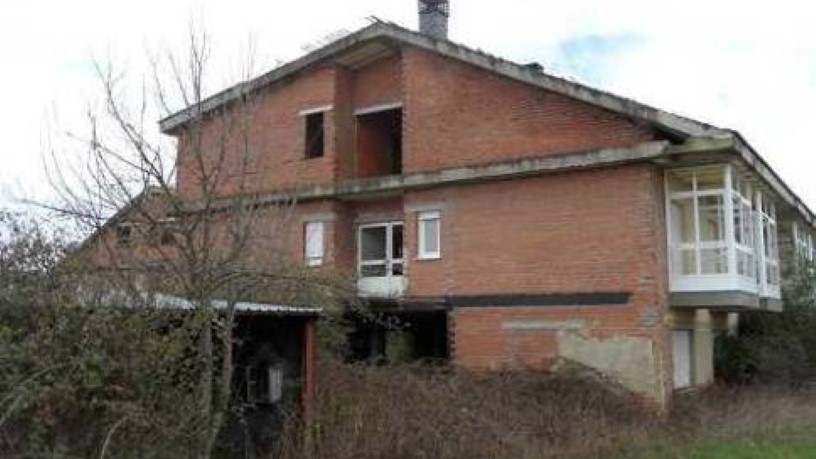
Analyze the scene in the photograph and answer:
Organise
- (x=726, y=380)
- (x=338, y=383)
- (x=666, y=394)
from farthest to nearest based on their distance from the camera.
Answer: (x=726, y=380) < (x=666, y=394) < (x=338, y=383)

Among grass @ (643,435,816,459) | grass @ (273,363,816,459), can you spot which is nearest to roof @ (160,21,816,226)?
grass @ (273,363,816,459)

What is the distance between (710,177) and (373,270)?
367 inches

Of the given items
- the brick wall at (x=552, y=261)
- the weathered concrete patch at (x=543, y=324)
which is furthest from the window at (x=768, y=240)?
the weathered concrete patch at (x=543, y=324)

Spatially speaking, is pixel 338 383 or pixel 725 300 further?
pixel 725 300

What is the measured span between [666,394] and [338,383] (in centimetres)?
898

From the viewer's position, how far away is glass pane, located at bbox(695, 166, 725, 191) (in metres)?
20.8

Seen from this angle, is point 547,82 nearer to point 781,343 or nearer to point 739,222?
point 739,222

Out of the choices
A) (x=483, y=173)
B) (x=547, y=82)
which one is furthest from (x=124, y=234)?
(x=547, y=82)

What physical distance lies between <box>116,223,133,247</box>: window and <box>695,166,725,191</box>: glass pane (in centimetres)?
1416

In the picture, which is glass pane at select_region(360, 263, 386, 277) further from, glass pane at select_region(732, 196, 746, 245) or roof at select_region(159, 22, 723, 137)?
glass pane at select_region(732, 196, 746, 245)

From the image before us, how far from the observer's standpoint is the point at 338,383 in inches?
553

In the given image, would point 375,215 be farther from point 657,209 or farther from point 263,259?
point 263,259

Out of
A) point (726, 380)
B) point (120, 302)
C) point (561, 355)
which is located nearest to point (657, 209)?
point (561, 355)

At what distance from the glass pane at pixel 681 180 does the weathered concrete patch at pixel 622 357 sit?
3.95 meters
